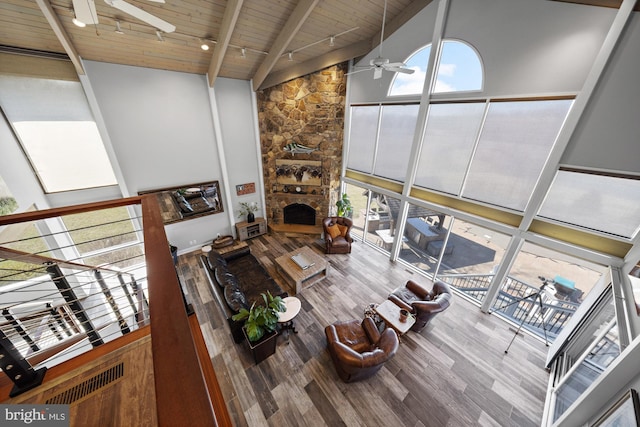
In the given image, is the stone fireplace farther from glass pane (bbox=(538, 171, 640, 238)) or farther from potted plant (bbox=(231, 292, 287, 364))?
glass pane (bbox=(538, 171, 640, 238))

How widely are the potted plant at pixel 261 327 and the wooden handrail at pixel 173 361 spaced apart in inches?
106

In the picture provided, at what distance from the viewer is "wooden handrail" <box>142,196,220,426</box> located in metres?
0.58

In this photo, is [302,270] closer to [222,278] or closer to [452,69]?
[222,278]

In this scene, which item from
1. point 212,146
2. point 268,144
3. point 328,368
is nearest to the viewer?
point 328,368

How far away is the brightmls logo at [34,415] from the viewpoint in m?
1.32

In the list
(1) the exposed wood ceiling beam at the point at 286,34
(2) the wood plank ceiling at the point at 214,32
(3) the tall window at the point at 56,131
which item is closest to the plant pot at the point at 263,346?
(3) the tall window at the point at 56,131

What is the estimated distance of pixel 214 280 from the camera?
462 cm

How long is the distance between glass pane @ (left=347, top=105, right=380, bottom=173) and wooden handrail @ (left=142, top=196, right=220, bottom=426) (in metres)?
6.28

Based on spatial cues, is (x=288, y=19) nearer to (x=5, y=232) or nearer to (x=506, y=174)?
(x=506, y=174)

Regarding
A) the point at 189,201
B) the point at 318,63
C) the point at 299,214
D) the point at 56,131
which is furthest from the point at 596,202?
the point at 56,131

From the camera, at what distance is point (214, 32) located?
4.48m

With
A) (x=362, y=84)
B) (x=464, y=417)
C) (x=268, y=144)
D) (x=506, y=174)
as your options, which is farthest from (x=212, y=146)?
(x=464, y=417)

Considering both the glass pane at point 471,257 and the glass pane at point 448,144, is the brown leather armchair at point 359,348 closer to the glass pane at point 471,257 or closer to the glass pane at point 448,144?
the glass pane at point 471,257

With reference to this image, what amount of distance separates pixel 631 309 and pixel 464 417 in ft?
8.19
